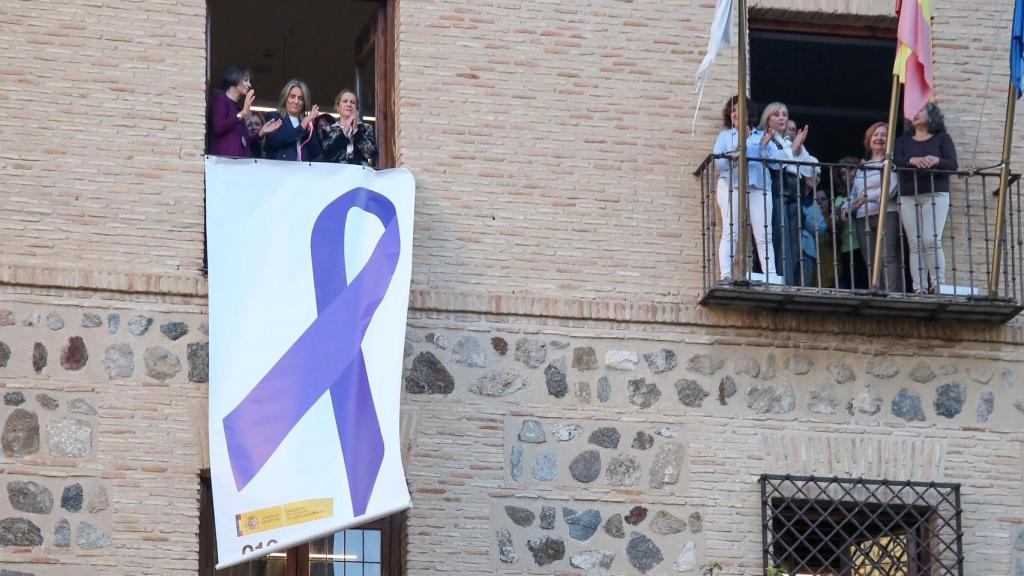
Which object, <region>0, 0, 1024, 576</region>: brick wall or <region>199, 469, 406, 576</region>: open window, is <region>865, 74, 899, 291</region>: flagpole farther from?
<region>199, 469, 406, 576</region>: open window

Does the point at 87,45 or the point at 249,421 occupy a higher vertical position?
the point at 87,45

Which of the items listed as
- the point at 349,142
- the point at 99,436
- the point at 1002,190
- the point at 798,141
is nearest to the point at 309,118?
the point at 349,142

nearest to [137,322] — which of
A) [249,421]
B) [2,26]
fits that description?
[249,421]

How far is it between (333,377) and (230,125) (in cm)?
198

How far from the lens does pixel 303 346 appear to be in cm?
1289

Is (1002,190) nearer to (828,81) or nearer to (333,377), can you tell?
(828,81)

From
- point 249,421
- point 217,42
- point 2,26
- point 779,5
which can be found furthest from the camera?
point 217,42

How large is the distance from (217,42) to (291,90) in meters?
3.92

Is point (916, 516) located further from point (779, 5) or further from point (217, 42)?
point (217, 42)

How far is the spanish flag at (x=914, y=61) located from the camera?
1373 cm

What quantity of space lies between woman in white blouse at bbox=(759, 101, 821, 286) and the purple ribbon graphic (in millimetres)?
2468

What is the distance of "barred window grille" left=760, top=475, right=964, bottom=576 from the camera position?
13.6 meters

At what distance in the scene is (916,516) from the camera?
13867mm

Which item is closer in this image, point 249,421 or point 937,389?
point 249,421
